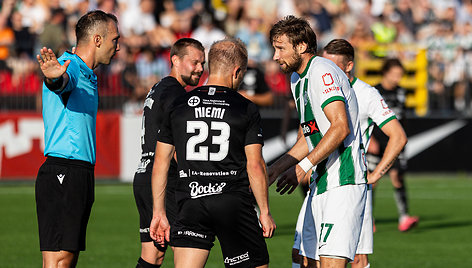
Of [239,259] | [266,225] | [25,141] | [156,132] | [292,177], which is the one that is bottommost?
[25,141]

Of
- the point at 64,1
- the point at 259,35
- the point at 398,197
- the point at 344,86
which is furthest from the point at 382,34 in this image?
the point at 344,86

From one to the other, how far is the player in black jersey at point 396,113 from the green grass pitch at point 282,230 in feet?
1.12

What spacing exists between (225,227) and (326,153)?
37.1 inches

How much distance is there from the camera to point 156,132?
8156mm

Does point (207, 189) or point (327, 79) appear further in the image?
point (327, 79)

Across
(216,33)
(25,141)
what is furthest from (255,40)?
(25,141)

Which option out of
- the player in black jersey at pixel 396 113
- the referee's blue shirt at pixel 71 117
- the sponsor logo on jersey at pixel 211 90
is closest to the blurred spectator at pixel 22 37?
the player in black jersey at pixel 396 113

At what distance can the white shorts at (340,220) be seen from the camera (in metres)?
6.75

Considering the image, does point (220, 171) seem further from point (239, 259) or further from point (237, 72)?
point (237, 72)

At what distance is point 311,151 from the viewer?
6762 mm

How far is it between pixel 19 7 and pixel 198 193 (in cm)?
1820

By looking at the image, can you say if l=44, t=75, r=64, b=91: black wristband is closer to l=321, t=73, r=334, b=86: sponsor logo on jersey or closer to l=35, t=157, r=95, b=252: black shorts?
l=35, t=157, r=95, b=252: black shorts

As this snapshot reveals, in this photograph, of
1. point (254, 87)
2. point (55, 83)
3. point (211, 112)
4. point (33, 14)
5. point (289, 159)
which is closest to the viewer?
point (211, 112)

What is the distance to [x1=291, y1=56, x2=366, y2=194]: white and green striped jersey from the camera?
22.0 ft
